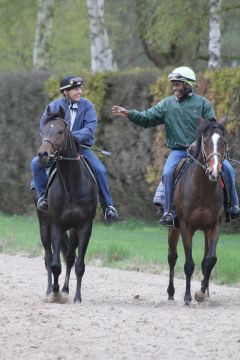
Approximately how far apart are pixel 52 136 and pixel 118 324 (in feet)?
8.85

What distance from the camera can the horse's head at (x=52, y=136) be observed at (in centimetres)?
1162

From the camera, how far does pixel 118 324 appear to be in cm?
1006

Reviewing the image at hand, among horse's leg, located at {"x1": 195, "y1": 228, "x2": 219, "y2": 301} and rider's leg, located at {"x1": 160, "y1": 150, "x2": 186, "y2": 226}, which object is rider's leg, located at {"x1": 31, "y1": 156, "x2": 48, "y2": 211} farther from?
horse's leg, located at {"x1": 195, "y1": 228, "x2": 219, "y2": 301}

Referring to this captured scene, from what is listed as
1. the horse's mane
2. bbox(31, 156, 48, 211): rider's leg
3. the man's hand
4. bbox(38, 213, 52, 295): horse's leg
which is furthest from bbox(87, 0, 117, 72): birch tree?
the horse's mane

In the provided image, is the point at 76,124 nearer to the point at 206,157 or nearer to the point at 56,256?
the point at 56,256

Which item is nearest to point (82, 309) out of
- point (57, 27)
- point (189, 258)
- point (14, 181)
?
point (189, 258)

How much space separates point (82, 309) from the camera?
37.2ft

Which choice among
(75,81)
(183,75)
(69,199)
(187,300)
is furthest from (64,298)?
(183,75)

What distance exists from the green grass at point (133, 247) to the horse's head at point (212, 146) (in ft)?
10.2

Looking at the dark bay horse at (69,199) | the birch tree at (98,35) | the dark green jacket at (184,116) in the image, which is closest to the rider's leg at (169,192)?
the dark green jacket at (184,116)

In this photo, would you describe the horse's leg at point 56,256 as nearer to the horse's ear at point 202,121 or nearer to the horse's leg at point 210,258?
the horse's leg at point 210,258

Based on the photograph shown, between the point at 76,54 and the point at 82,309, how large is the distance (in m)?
30.7

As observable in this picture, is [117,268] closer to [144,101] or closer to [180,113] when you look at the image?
[180,113]

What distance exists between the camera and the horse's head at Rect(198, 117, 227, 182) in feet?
37.9
